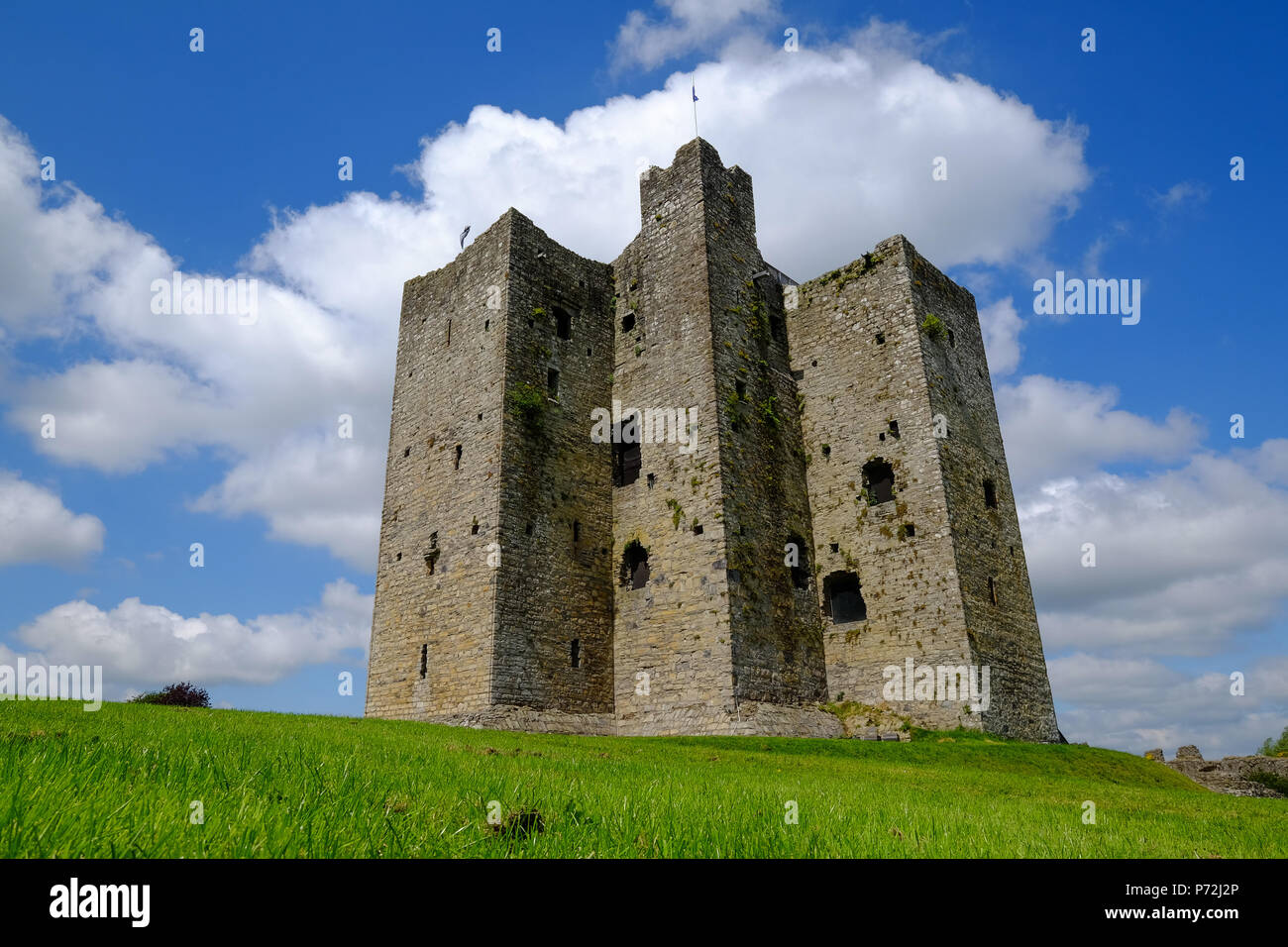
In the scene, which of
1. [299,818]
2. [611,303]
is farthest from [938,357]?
[299,818]

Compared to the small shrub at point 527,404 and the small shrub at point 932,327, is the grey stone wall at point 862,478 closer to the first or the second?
the small shrub at point 932,327

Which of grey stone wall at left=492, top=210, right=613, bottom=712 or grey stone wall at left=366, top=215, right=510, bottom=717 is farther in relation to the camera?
grey stone wall at left=366, top=215, right=510, bottom=717

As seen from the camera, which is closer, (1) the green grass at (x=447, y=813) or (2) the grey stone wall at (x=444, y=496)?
(1) the green grass at (x=447, y=813)

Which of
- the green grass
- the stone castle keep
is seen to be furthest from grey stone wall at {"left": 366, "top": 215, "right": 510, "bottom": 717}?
the green grass

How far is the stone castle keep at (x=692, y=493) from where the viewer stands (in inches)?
850

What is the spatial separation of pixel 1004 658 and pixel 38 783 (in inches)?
922

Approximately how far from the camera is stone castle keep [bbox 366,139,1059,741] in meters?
21.6

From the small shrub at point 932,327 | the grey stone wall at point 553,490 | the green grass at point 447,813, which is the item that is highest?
the small shrub at point 932,327

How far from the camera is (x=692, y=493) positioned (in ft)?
75.2

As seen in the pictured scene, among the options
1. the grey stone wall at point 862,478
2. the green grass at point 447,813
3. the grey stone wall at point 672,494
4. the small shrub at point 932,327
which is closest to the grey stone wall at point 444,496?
the grey stone wall at point 672,494

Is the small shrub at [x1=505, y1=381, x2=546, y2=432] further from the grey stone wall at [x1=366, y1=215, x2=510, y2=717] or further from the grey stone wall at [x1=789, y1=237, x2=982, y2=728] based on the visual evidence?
the grey stone wall at [x1=789, y1=237, x2=982, y2=728]

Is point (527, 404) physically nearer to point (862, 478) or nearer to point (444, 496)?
point (444, 496)

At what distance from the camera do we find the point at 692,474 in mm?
23109
